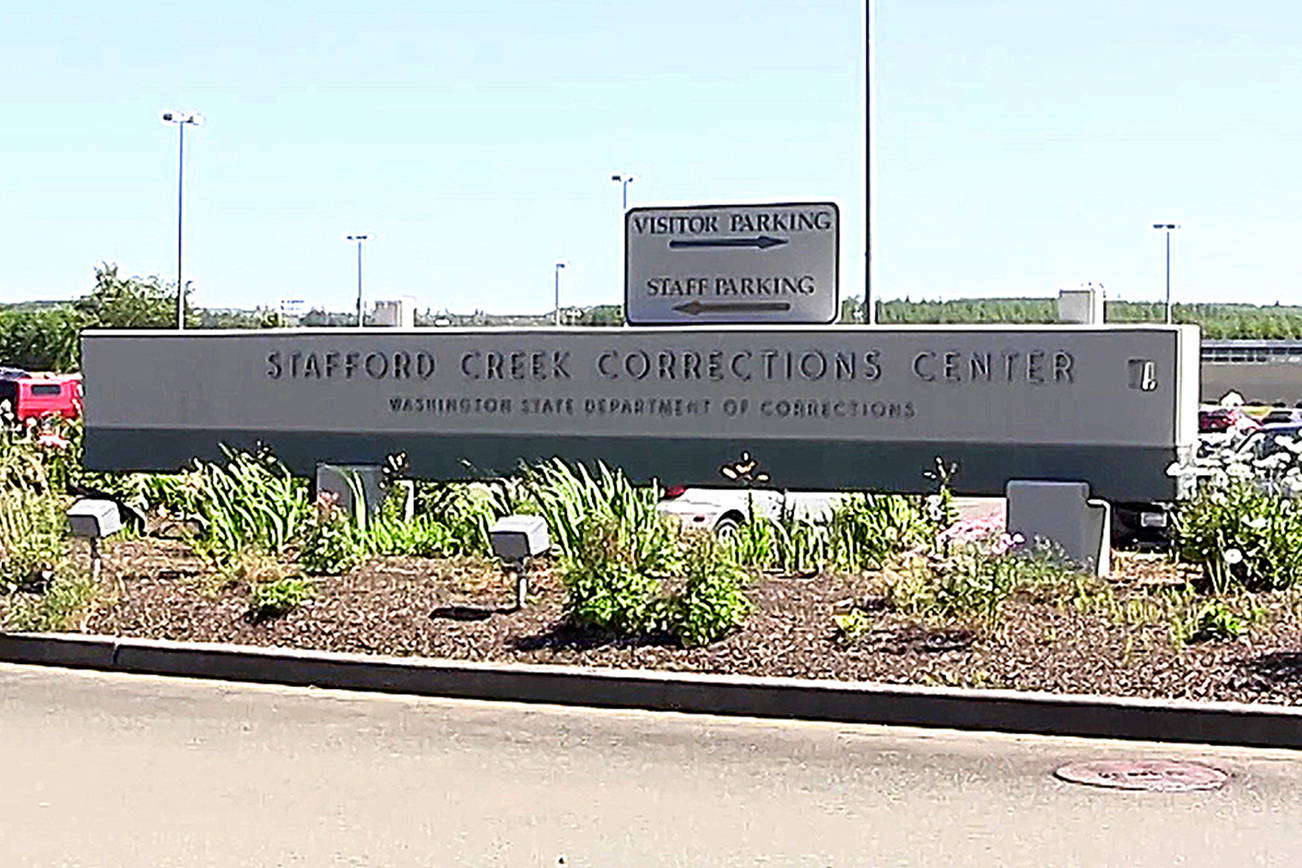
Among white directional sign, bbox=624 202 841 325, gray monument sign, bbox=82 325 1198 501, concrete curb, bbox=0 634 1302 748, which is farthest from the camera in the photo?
white directional sign, bbox=624 202 841 325

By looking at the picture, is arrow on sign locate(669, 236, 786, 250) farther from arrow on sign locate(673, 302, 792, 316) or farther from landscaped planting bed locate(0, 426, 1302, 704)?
landscaped planting bed locate(0, 426, 1302, 704)

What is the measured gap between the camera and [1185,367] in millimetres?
16234

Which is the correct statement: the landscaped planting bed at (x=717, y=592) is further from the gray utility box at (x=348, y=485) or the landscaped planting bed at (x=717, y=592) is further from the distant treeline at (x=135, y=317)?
the distant treeline at (x=135, y=317)

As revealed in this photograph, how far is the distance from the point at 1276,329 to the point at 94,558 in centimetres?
9486

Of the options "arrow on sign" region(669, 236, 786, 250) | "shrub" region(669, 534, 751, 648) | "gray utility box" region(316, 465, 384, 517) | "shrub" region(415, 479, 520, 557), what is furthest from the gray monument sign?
"shrub" region(669, 534, 751, 648)

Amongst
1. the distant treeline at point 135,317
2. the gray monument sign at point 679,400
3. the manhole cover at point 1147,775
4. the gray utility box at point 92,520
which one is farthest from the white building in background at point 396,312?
the distant treeline at point 135,317

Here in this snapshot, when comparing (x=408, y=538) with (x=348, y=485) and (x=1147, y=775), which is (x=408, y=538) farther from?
(x=1147, y=775)

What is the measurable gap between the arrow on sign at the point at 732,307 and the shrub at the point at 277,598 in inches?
253

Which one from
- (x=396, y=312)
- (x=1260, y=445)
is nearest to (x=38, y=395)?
(x=396, y=312)

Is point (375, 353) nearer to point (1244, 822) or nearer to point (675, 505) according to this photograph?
point (675, 505)

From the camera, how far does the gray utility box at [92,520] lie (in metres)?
13.7

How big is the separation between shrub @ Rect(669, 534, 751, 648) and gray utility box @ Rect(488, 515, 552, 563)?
40.4 inches

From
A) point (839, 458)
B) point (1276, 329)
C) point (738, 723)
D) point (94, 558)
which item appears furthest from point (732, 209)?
point (1276, 329)

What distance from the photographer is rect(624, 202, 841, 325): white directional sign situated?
58.9 feet
